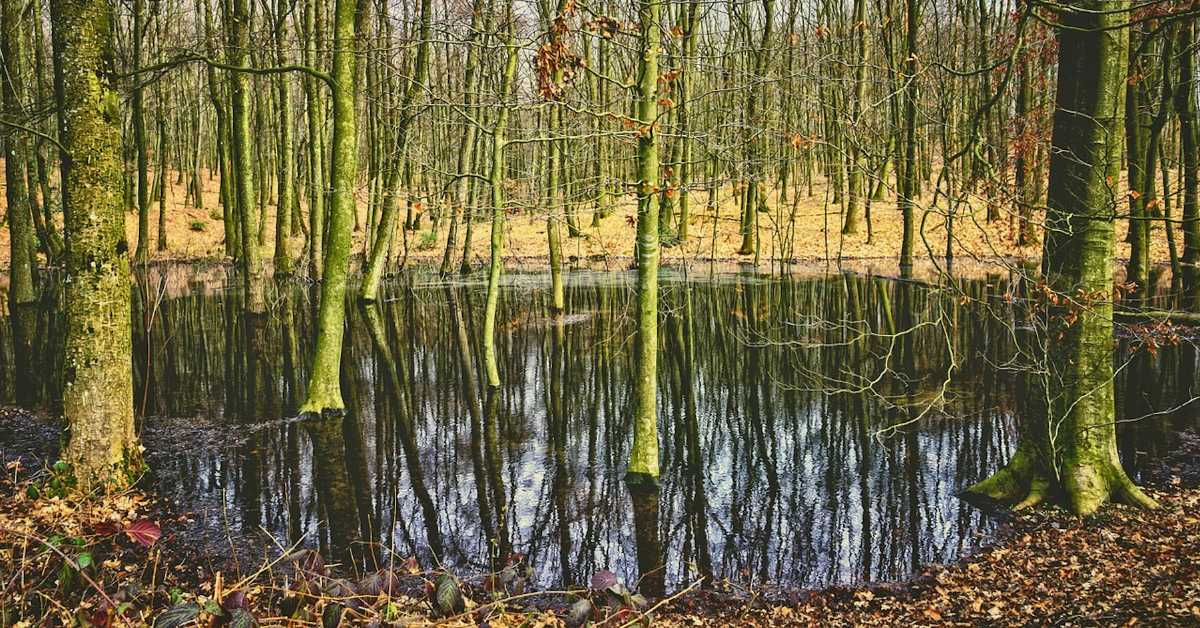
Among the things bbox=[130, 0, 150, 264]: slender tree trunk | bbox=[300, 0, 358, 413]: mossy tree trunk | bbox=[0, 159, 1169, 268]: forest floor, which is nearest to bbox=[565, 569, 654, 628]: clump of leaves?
bbox=[300, 0, 358, 413]: mossy tree trunk

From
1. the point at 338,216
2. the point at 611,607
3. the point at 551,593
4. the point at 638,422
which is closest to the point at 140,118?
the point at 338,216

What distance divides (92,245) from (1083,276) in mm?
9177

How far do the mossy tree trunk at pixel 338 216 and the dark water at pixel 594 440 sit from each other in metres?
0.70

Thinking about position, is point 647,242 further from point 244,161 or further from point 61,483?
point 244,161

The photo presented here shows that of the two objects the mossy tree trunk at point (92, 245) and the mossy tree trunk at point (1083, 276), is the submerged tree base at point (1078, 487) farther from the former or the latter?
the mossy tree trunk at point (92, 245)

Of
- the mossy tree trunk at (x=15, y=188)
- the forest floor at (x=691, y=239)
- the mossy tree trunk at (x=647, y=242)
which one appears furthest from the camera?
the forest floor at (x=691, y=239)

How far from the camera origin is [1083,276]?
7.23 m

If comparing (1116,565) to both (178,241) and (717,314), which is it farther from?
(178,241)

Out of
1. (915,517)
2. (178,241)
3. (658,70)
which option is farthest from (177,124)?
(915,517)

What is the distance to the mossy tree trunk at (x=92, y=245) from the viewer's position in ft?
23.8

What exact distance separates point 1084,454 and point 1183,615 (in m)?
2.98

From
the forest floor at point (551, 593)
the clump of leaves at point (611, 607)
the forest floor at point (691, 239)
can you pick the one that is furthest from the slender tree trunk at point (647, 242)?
the forest floor at point (691, 239)

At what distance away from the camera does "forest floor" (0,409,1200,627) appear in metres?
4.07

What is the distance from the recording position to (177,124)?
49.2 metres
